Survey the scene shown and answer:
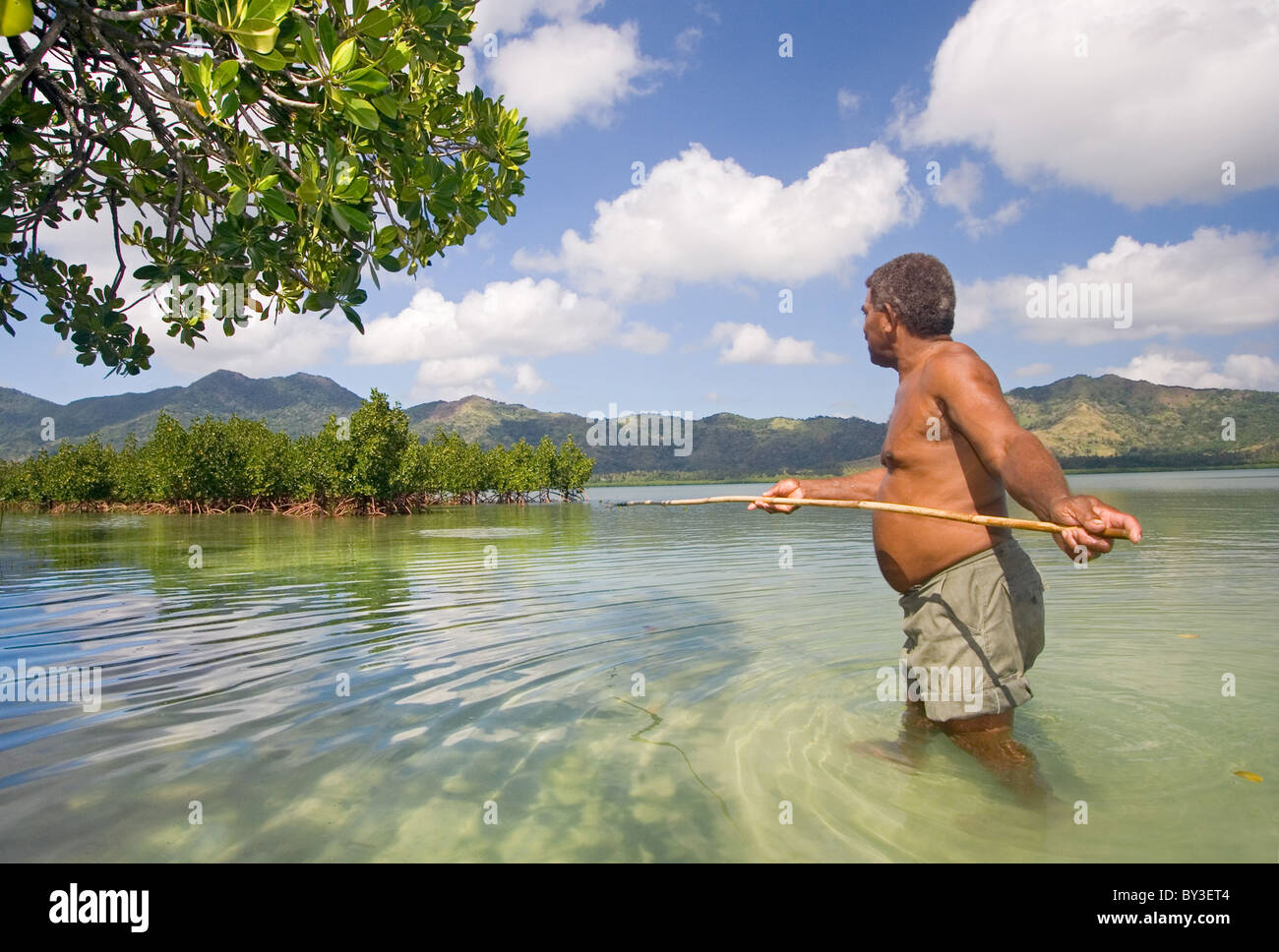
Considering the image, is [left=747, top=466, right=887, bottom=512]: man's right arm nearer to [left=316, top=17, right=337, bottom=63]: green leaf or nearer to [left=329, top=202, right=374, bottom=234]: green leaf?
[left=329, top=202, right=374, bottom=234]: green leaf

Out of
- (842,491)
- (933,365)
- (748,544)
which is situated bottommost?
(748,544)

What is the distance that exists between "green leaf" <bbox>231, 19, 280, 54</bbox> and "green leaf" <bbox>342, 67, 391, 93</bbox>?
330mm

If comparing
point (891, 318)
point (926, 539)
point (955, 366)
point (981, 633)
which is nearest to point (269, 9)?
point (891, 318)

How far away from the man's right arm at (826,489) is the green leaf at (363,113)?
282cm

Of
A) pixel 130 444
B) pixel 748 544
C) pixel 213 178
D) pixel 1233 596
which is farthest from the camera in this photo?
pixel 130 444

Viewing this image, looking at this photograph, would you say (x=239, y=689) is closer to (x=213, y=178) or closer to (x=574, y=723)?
(x=574, y=723)

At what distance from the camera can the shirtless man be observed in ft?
11.7

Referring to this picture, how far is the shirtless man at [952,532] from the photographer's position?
3580 mm

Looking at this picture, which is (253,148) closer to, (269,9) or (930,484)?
(269,9)

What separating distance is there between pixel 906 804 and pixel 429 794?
2424mm

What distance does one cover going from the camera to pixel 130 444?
239 ft

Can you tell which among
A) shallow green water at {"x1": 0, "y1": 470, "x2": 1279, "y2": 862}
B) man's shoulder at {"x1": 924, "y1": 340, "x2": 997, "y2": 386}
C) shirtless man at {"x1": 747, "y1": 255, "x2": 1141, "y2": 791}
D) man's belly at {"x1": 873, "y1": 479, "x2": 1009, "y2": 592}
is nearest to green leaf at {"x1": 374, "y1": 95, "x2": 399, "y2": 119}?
shirtless man at {"x1": 747, "y1": 255, "x2": 1141, "y2": 791}
